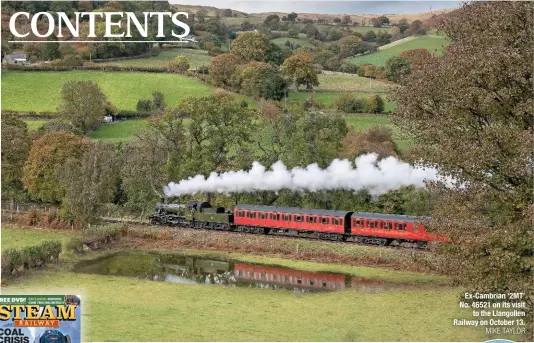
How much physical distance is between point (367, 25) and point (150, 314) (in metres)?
120

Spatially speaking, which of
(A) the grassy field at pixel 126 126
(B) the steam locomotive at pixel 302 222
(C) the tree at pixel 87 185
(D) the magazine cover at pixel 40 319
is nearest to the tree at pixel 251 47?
(A) the grassy field at pixel 126 126

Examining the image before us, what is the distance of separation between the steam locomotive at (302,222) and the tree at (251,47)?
49.1 meters

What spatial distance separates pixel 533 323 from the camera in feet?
84.9

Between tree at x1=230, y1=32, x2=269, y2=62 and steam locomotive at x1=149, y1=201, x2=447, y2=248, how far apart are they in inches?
1934

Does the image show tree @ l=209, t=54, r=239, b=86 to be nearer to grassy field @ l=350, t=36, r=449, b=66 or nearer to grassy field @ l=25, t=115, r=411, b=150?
grassy field @ l=25, t=115, r=411, b=150

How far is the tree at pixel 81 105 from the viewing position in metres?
76.9

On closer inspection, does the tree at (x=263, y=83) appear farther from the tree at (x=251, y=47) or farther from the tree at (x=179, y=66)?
the tree at (x=251, y=47)

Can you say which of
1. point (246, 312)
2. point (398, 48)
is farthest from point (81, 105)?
point (398, 48)

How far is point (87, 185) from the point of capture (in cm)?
5203

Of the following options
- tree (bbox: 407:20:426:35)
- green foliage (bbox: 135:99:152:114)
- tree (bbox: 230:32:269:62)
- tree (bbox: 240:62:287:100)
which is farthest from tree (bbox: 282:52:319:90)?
tree (bbox: 407:20:426:35)

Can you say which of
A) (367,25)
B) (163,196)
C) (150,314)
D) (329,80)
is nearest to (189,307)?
(150,314)

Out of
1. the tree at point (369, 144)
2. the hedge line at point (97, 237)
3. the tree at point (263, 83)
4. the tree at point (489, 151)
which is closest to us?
the tree at point (489, 151)

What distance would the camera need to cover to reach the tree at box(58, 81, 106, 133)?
76938 mm

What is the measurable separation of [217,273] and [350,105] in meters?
43.4
